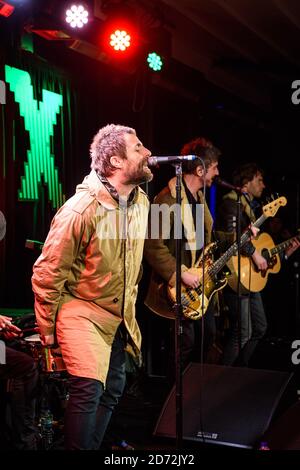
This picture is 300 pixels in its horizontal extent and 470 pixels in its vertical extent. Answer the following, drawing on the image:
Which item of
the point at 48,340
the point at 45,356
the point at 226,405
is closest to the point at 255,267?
the point at 226,405

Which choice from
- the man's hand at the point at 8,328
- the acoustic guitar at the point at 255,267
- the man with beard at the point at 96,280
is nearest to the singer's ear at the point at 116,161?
the man with beard at the point at 96,280

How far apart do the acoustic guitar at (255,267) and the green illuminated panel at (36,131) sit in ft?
6.05

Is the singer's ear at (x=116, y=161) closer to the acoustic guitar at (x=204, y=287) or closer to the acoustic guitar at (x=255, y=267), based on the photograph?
the acoustic guitar at (x=204, y=287)

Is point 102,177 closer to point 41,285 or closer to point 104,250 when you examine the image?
point 104,250

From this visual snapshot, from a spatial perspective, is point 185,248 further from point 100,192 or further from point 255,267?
point 100,192

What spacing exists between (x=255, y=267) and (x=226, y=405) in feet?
8.45

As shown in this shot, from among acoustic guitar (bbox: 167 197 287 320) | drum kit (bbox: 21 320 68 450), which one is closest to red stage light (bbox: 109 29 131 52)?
acoustic guitar (bbox: 167 197 287 320)

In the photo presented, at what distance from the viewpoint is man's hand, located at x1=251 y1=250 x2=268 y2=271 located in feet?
21.4

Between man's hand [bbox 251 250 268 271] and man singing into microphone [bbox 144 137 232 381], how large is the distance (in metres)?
0.99

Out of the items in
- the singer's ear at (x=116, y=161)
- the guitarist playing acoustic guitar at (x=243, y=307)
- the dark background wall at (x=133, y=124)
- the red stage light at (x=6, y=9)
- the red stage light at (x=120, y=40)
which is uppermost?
the red stage light at (x=120, y=40)

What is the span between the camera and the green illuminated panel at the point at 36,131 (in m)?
5.34

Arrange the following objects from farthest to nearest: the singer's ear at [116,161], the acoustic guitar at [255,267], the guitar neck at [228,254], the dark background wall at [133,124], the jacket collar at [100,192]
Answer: the acoustic guitar at [255,267]
the guitar neck at [228,254]
the dark background wall at [133,124]
the singer's ear at [116,161]
the jacket collar at [100,192]

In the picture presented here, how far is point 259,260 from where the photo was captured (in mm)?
6555
